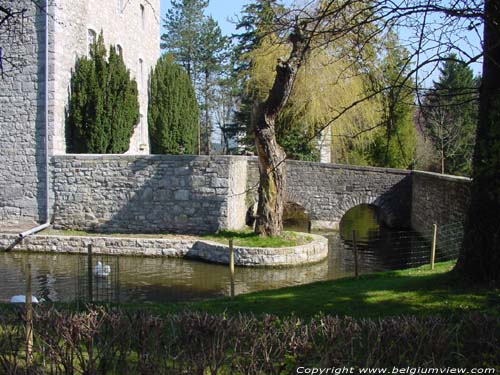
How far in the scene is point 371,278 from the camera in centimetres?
828

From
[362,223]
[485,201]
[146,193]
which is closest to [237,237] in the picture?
[146,193]

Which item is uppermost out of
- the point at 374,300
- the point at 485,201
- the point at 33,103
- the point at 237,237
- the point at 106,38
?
the point at 106,38

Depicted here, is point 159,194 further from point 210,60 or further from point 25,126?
point 210,60

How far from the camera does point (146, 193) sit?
1512cm

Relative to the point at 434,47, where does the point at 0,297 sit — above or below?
below

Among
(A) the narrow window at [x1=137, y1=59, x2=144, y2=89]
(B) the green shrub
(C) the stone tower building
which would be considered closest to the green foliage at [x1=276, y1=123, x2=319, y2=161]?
(A) the narrow window at [x1=137, y1=59, x2=144, y2=89]

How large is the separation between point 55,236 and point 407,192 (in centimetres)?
1133

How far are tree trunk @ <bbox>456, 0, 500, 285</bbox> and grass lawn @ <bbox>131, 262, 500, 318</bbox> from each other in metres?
0.26

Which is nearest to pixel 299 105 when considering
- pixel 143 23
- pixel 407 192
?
pixel 407 192

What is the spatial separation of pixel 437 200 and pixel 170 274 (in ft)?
24.7

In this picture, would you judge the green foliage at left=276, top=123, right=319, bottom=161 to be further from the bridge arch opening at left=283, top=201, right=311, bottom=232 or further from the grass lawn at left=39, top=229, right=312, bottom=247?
the grass lawn at left=39, top=229, right=312, bottom=247

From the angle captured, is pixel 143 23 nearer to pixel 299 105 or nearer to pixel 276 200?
pixel 299 105

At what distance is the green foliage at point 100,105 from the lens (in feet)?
53.5

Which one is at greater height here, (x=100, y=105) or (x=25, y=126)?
(x=100, y=105)
